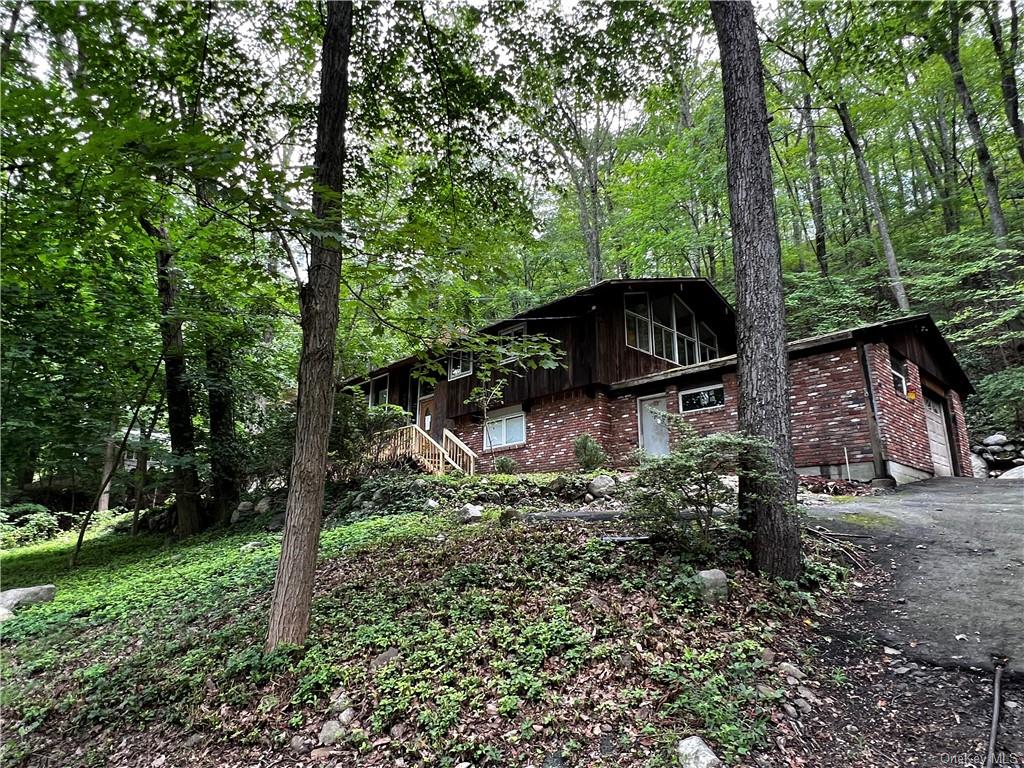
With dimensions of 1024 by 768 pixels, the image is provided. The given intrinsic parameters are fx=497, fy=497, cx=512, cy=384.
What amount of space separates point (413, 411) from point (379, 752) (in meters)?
17.8

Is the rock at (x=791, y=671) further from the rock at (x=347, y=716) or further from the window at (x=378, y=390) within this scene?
the window at (x=378, y=390)

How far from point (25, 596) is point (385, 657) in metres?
6.44

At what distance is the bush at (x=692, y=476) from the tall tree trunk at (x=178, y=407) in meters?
8.33

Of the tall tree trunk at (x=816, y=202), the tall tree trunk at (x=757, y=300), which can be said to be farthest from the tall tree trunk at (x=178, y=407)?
the tall tree trunk at (x=816, y=202)

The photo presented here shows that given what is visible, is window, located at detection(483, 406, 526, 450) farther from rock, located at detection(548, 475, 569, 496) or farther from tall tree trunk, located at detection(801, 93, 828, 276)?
tall tree trunk, located at detection(801, 93, 828, 276)

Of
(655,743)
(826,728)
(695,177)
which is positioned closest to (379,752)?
(655,743)

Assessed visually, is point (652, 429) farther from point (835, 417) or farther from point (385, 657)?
point (385, 657)

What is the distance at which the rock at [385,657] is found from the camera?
12.1ft

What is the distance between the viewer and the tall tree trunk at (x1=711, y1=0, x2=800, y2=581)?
4.39m

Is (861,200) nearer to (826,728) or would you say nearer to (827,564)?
(827,564)

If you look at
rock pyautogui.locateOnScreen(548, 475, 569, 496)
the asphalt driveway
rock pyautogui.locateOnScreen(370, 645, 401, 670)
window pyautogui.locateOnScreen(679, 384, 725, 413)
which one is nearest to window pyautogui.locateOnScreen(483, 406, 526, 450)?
window pyautogui.locateOnScreen(679, 384, 725, 413)

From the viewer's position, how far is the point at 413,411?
67.1 ft

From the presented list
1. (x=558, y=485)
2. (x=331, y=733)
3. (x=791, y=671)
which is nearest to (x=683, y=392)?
(x=558, y=485)

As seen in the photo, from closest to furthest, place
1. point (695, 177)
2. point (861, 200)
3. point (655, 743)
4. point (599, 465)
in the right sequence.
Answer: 1. point (655, 743)
2. point (599, 465)
3. point (695, 177)
4. point (861, 200)
